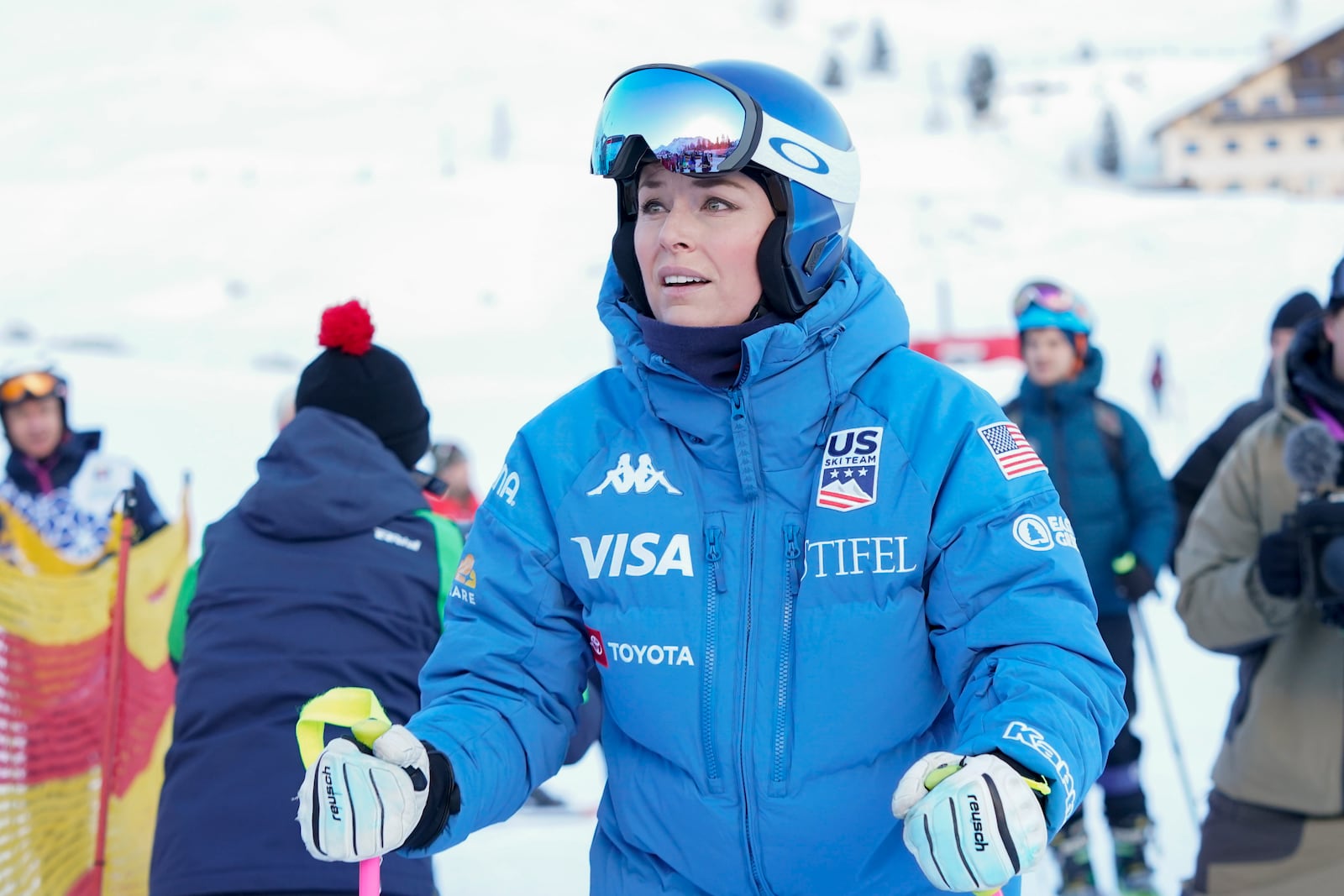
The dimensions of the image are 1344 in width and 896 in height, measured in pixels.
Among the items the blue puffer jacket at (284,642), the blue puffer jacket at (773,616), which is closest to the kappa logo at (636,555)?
the blue puffer jacket at (773,616)

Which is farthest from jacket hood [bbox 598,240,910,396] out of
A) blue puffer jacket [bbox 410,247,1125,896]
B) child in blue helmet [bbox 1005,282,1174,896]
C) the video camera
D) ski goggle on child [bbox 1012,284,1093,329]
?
ski goggle on child [bbox 1012,284,1093,329]

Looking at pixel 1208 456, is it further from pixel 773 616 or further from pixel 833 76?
pixel 833 76

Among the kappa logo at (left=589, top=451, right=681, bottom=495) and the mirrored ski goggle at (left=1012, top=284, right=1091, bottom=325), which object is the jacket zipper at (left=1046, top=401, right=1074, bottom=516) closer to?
the mirrored ski goggle at (left=1012, top=284, right=1091, bottom=325)

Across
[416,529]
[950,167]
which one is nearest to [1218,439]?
[416,529]

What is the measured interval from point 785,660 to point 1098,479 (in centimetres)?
386

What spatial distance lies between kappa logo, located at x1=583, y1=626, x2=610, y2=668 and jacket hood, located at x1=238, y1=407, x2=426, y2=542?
1062mm

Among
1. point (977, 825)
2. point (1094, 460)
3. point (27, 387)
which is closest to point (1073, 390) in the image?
point (1094, 460)

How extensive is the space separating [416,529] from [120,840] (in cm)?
178

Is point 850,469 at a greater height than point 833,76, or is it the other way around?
point 833,76

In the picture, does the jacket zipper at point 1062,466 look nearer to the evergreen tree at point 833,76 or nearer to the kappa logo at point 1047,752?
the kappa logo at point 1047,752

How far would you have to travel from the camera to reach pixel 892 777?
7.05ft

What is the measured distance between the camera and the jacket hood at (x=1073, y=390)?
5.70 m

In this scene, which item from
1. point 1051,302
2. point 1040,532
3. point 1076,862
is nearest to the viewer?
point 1040,532

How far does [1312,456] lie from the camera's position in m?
3.44
